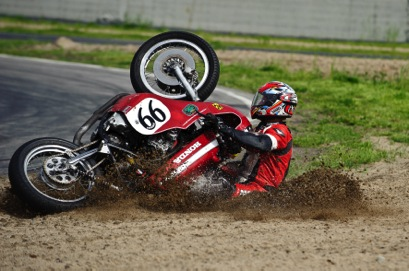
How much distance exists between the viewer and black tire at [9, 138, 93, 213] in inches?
262

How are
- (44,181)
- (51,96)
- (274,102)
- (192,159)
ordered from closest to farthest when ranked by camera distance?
(44,181) → (192,159) → (274,102) → (51,96)

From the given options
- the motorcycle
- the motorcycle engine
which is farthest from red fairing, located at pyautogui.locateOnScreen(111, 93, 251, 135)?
the motorcycle engine

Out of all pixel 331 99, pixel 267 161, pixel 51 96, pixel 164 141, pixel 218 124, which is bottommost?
pixel 51 96

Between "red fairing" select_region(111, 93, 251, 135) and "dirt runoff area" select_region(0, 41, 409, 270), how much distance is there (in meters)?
0.64

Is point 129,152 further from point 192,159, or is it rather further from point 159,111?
point 192,159

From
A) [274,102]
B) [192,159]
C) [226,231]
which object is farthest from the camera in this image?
[274,102]

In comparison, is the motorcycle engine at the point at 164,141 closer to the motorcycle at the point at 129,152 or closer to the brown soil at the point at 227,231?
the motorcycle at the point at 129,152

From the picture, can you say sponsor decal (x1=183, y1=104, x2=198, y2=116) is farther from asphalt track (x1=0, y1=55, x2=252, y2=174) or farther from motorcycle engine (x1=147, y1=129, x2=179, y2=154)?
asphalt track (x1=0, y1=55, x2=252, y2=174)

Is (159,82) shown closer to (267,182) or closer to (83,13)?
(267,182)

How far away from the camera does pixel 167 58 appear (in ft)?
26.0

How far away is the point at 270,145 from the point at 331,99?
7.39m

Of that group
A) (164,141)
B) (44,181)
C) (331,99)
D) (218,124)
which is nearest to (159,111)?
(164,141)

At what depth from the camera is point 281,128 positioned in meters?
7.43

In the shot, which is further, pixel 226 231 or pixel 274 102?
pixel 274 102
